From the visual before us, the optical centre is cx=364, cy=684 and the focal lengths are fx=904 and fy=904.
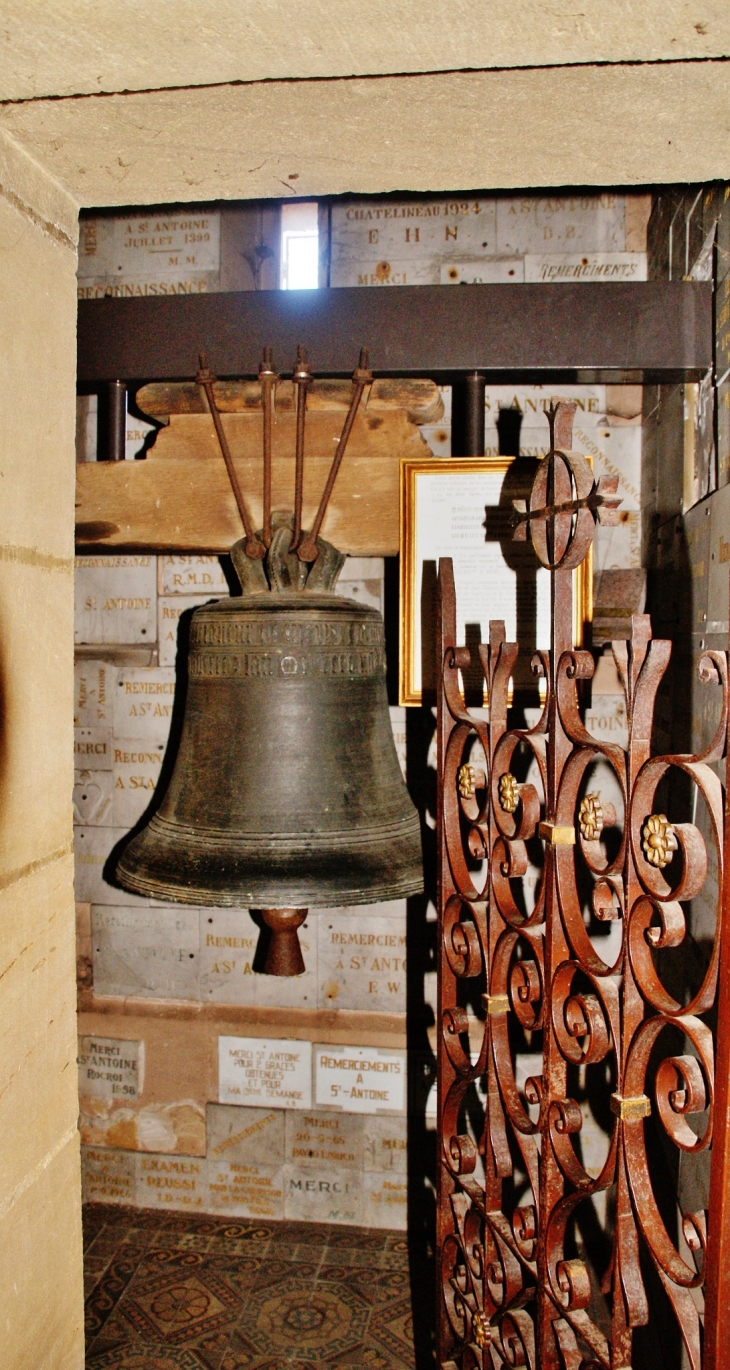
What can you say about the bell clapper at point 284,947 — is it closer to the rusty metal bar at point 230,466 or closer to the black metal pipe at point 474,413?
the rusty metal bar at point 230,466

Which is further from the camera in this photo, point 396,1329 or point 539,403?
point 539,403

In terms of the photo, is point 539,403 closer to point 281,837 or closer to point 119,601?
point 119,601

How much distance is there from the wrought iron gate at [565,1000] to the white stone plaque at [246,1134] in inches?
36.0

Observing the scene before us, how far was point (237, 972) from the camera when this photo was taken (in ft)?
7.47

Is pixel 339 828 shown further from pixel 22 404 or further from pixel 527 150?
pixel 527 150

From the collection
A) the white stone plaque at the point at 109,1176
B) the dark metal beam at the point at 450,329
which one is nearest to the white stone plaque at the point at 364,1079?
the white stone plaque at the point at 109,1176

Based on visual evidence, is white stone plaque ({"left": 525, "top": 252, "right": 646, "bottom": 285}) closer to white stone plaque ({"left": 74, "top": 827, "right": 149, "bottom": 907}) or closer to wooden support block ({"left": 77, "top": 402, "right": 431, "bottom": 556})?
wooden support block ({"left": 77, "top": 402, "right": 431, "bottom": 556})

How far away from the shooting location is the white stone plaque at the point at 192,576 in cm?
228

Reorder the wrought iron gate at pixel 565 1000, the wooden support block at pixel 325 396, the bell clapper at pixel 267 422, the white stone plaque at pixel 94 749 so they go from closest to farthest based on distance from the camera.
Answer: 1. the wrought iron gate at pixel 565 1000
2. the bell clapper at pixel 267 422
3. the wooden support block at pixel 325 396
4. the white stone plaque at pixel 94 749

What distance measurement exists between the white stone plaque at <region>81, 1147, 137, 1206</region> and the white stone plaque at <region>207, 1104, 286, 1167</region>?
22 centimetres

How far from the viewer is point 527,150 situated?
1013 millimetres

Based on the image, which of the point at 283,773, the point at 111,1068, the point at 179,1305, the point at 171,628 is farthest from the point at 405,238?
the point at 179,1305

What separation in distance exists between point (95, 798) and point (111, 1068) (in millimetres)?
696

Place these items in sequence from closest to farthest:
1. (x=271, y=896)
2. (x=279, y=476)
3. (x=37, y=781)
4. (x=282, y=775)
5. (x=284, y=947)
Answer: (x=37, y=781) < (x=271, y=896) < (x=282, y=775) < (x=284, y=947) < (x=279, y=476)
